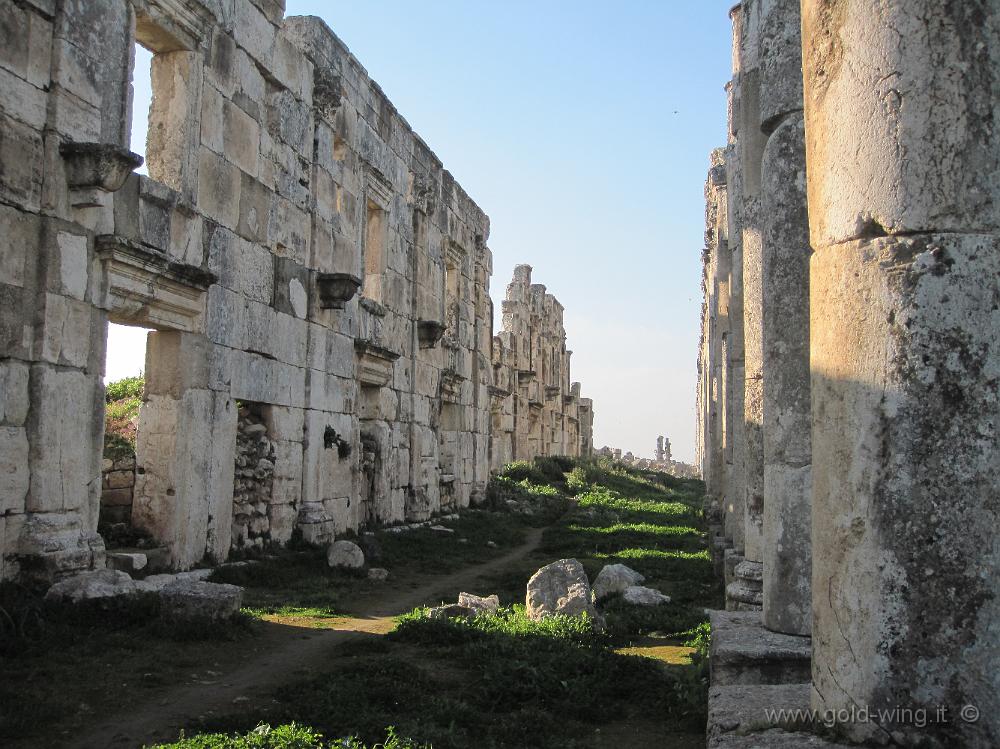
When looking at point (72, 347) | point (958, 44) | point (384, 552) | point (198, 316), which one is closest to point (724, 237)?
point (384, 552)

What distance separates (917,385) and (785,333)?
249cm

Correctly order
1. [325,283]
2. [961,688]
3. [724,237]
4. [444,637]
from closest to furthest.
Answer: [961,688], [444,637], [325,283], [724,237]

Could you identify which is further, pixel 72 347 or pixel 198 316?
pixel 198 316

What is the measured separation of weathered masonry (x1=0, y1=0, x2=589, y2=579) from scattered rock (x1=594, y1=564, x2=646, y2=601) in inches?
166

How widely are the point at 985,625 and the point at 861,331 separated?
1.00m

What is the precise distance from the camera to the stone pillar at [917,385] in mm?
2793

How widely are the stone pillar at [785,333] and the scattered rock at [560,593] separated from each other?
10.5 feet

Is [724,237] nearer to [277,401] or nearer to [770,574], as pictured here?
[277,401]

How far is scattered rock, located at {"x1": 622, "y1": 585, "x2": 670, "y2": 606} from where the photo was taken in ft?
30.6

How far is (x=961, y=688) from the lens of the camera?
275cm

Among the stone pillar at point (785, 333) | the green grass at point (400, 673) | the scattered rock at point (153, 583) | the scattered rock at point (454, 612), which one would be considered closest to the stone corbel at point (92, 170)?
the scattered rock at point (153, 583)

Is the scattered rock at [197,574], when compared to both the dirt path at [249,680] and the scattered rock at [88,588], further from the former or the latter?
the scattered rock at [88,588]

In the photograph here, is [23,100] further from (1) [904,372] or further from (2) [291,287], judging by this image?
(1) [904,372]

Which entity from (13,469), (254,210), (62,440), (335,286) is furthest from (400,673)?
(335,286)
